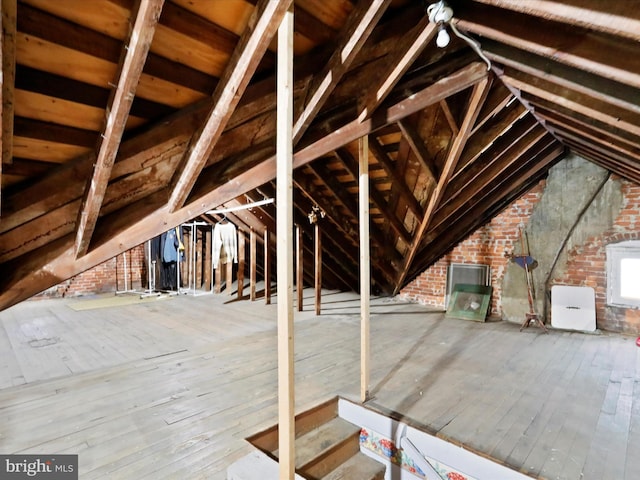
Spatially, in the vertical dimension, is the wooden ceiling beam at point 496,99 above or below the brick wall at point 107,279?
above

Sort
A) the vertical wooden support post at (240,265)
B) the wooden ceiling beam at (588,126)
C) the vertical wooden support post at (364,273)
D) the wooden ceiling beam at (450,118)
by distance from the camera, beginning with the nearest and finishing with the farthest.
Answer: the wooden ceiling beam at (588,126)
the vertical wooden support post at (364,273)
the wooden ceiling beam at (450,118)
the vertical wooden support post at (240,265)

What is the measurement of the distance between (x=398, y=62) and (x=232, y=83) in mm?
1126

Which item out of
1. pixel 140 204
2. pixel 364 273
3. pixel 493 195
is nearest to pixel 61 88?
pixel 140 204

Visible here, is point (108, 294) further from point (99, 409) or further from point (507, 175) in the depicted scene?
point (507, 175)

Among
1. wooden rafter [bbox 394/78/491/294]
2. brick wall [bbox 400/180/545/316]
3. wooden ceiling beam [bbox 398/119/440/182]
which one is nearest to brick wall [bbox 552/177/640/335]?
brick wall [bbox 400/180/545/316]

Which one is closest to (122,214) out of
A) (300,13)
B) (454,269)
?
(300,13)

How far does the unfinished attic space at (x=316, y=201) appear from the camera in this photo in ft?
5.45

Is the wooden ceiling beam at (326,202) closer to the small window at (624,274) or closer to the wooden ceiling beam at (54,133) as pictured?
the wooden ceiling beam at (54,133)

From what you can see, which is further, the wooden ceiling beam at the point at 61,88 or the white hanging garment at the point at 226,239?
the white hanging garment at the point at 226,239

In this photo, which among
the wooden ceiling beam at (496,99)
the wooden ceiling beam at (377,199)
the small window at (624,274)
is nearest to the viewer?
the wooden ceiling beam at (496,99)

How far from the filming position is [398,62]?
2201 mm

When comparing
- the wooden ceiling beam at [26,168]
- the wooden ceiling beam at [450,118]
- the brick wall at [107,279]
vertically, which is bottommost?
the brick wall at [107,279]

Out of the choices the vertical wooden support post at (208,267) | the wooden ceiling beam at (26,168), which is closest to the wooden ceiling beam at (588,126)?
the wooden ceiling beam at (26,168)

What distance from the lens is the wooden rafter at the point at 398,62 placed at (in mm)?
2012
